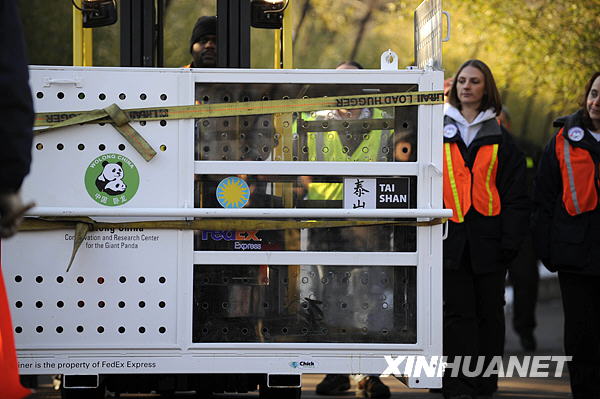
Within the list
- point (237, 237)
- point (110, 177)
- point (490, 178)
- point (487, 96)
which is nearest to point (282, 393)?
point (237, 237)

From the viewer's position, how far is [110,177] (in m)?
5.32

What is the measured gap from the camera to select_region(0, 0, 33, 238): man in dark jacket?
10.5ft

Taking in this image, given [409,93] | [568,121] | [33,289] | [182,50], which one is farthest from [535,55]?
[33,289]

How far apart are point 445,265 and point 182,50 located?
7077 mm

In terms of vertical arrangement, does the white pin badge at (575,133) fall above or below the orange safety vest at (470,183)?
above

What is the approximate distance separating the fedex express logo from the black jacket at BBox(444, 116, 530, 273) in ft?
6.44

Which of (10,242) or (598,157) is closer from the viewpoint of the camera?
(10,242)

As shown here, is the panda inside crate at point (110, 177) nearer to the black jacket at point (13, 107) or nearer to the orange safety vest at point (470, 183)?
the black jacket at point (13, 107)

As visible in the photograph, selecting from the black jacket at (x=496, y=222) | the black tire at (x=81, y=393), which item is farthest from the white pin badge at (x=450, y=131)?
the black tire at (x=81, y=393)

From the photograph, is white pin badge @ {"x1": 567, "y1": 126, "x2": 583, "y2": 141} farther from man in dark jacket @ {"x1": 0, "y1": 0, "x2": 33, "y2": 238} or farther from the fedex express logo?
man in dark jacket @ {"x1": 0, "y1": 0, "x2": 33, "y2": 238}

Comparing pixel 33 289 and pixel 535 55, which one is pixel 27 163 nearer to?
pixel 33 289

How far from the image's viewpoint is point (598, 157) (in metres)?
6.95

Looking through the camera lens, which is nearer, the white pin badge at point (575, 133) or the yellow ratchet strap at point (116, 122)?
the yellow ratchet strap at point (116, 122)

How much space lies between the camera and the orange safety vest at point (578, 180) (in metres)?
6.95
